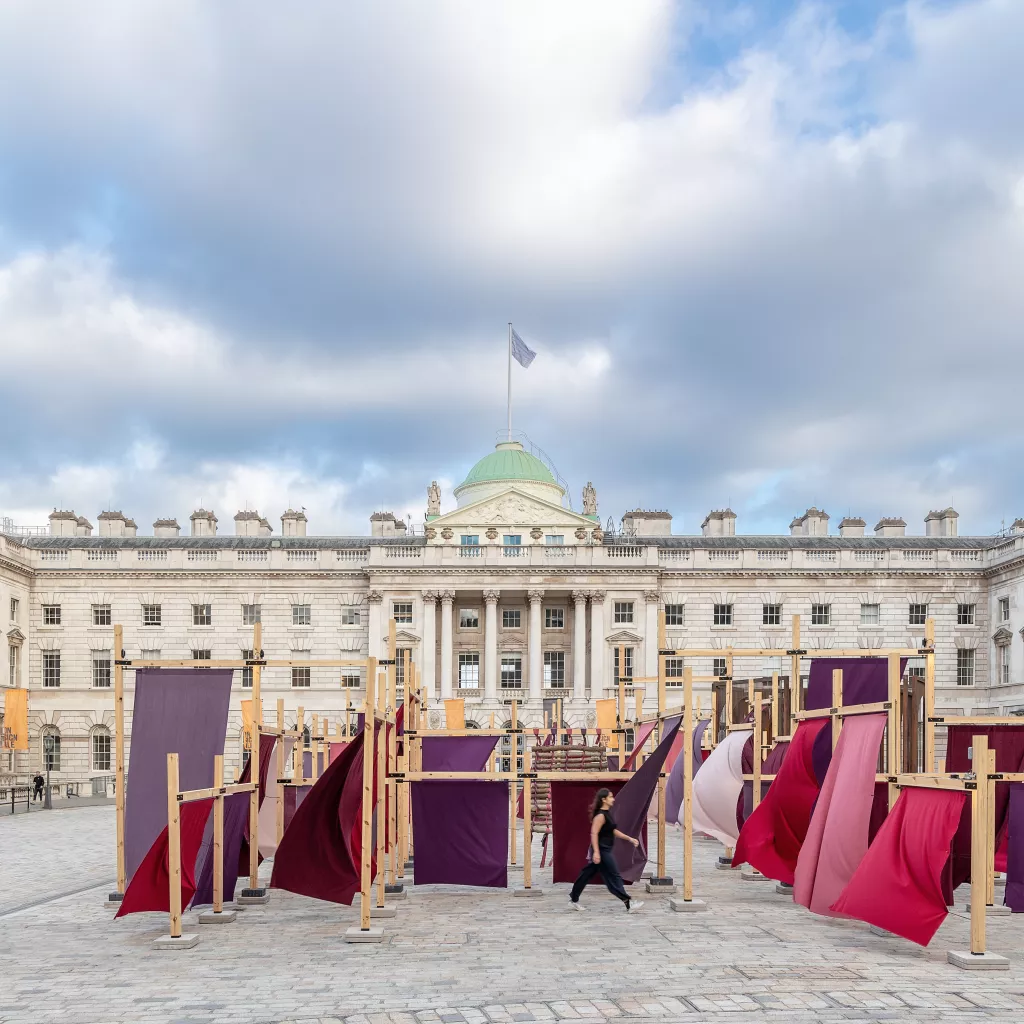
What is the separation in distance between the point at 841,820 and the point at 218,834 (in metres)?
7.79

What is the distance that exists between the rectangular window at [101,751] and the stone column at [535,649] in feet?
71.5

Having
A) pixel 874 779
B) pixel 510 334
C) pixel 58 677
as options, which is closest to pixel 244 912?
pixel 874 779

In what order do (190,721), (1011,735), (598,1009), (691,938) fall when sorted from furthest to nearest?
(1011,735) < (190,721) < (691,938) < (598,1009)

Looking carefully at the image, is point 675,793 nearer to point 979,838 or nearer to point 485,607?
point 979,838

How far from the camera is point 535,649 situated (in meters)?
62.1

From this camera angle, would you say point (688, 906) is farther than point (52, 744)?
No

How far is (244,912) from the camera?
54.1 ft

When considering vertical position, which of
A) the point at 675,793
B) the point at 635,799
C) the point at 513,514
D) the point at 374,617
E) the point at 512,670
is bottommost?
the point at 675,793

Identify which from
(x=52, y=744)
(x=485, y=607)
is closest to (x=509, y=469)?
(x=485, y=607)

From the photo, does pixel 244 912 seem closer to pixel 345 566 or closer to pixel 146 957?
pixel 146 957

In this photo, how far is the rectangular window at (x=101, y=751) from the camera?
62.2m

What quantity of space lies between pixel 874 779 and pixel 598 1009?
549cm

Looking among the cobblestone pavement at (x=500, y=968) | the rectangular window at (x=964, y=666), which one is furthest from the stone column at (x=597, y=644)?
the cobblestone pavement at (x=500, y=968)

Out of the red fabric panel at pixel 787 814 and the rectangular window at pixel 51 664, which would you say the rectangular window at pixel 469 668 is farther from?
the red fabric panel at pixel 787 814
